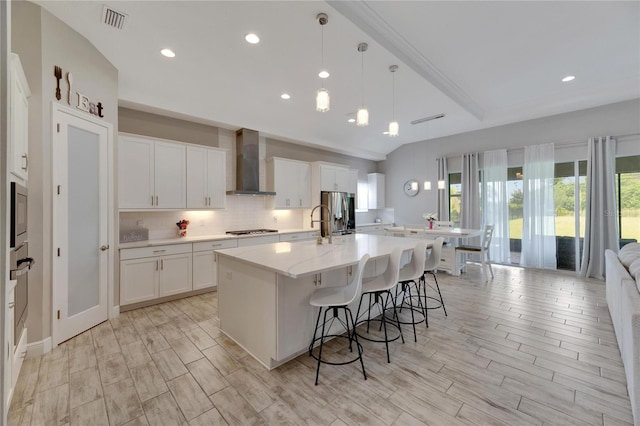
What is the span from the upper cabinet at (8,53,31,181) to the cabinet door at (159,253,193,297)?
5.90 ft

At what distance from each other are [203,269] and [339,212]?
325 centimetres

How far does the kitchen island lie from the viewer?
7.00 feet

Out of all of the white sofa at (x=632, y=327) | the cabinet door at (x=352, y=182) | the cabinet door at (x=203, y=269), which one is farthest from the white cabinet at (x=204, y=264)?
the white sofa at (x=632, y=327)

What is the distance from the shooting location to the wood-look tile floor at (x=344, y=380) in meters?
Result: 1.72

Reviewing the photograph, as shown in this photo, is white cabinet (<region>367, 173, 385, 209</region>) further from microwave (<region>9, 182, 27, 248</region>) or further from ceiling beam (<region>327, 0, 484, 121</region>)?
microwave (<region>9, 182, 27, 248</region>)

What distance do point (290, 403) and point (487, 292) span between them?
3591mm

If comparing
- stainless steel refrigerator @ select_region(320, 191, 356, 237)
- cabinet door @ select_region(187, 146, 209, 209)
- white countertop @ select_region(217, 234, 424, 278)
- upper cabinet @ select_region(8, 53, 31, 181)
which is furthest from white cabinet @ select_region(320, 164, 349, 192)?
upper cabinet @ select_region(8, 53, 31, 181)

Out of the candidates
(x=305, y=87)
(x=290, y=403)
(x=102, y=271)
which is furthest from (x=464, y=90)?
(x=102, y=271)

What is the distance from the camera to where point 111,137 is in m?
3.14

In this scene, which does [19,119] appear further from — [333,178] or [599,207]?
[599,207]

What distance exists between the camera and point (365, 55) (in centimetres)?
338

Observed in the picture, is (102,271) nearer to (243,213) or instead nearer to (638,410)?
(243,213)

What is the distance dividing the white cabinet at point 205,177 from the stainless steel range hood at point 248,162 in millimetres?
375

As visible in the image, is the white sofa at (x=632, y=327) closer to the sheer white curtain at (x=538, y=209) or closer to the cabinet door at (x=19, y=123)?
the sheer white curtain at (x=538, y=209)
